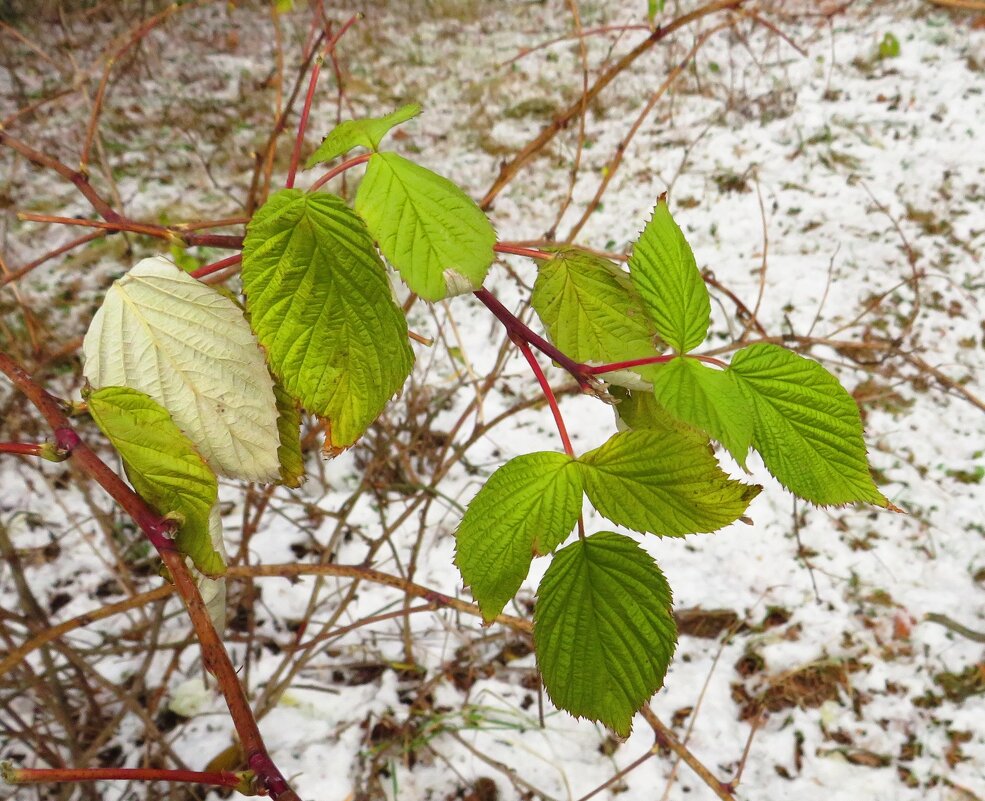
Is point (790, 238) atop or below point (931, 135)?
below

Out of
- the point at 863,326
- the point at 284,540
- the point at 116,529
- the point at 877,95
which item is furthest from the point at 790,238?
the point at 116,529

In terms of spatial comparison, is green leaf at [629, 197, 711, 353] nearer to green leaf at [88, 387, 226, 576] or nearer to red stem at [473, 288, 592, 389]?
red stem at [473, 288, 592, 389]

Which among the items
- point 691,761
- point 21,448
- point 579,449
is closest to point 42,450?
point 21,448

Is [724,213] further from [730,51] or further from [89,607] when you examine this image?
[89,607]

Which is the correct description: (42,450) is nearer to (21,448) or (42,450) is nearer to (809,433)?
(21,448)

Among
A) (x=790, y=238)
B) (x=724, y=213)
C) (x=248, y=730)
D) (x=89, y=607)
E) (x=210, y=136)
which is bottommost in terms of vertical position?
(x=248, y=730)

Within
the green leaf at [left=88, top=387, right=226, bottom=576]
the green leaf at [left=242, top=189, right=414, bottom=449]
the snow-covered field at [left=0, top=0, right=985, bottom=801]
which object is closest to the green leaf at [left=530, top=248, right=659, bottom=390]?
the green leaf at [left=242, top=189, right=414, bottom=449]
